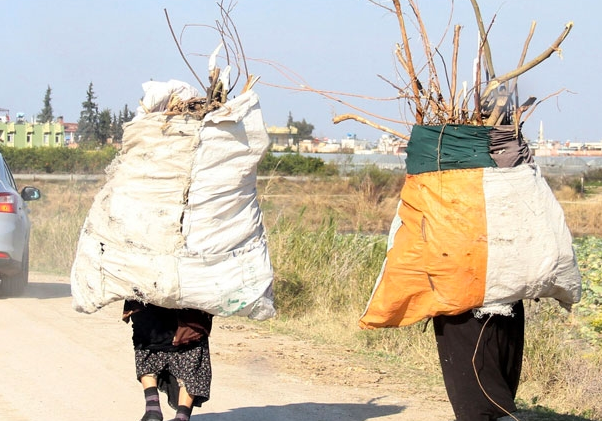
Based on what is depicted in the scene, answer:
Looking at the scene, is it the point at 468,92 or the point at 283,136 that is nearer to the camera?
the point at 468,92

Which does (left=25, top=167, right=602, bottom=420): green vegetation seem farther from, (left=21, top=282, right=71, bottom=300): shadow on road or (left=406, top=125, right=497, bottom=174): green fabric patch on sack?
(left=406, top=125, right=497, bottom=174): green fabric patch on sack

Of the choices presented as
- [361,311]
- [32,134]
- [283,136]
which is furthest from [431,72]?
[32,134]

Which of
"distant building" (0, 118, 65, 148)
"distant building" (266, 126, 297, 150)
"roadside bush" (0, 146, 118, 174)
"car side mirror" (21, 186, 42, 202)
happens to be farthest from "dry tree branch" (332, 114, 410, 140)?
"distant building" (0, 118, 65, 148)

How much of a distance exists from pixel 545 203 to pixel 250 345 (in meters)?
5.02

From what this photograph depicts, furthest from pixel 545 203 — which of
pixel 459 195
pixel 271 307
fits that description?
pixel 271 307

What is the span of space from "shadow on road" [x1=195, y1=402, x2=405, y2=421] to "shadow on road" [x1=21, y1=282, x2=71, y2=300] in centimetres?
655

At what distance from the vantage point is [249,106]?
5.29m

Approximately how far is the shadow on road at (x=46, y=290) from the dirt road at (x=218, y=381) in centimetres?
235

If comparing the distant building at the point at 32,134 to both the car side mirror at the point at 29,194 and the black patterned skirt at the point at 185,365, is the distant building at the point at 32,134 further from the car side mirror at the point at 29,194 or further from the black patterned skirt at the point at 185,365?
the black patterned skirt at the point at 185,365

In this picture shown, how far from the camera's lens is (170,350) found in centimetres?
527

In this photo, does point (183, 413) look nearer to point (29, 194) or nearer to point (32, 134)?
point (29, 194)

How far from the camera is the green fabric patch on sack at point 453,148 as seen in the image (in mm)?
4684

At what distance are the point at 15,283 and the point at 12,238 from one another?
844mm

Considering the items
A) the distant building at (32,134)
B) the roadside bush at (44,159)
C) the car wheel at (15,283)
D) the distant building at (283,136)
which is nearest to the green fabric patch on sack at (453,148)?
the car wheel at (15,283)
